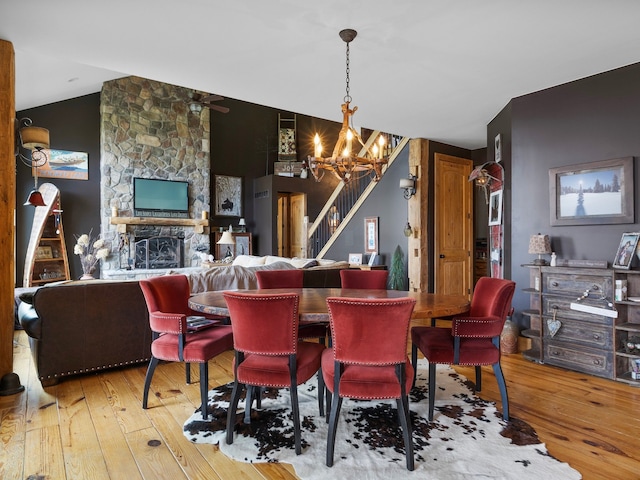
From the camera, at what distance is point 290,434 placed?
238 centimetres

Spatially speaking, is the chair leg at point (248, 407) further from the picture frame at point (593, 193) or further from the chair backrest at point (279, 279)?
A: the picture frame at point (593, 193)

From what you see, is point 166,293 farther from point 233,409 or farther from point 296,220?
point 296,220

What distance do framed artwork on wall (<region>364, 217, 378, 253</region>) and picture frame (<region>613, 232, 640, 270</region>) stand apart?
3.95m

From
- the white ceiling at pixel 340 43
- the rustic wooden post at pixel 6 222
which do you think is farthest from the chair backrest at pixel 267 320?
the rustic wooden post at pixel 6 222

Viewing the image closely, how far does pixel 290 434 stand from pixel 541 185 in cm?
350

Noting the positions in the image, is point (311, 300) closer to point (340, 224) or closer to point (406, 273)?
point (406, 273)

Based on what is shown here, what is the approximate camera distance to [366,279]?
3.74 m

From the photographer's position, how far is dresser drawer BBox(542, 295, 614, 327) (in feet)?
11.1

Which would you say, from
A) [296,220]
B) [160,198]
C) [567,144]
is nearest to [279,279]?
[567,144]

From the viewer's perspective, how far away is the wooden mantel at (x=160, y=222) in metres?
8.09

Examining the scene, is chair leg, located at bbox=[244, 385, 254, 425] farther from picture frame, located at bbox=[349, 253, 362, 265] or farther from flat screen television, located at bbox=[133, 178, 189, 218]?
flat screen television, located at bbox=[133, 178, 189, 218]

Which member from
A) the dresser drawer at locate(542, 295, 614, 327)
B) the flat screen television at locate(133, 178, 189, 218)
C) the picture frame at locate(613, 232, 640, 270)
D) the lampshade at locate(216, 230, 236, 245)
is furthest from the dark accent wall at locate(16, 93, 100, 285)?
the picture frame at locate(613, 232, 640, 270)

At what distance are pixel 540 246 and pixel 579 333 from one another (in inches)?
33.3

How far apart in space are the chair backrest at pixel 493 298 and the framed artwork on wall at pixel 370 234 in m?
4.02
